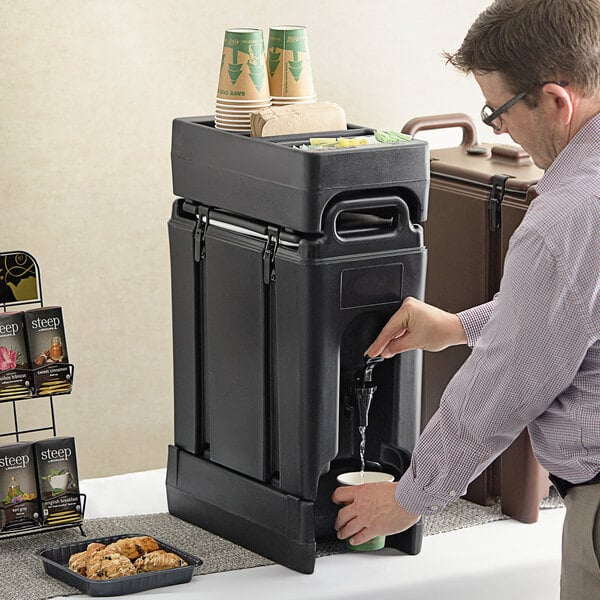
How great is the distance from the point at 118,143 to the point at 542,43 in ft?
5.32

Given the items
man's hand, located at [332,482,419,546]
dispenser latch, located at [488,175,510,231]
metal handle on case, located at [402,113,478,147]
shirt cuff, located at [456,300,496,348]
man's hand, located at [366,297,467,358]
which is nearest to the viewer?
man's hand, located at [332,482,419,546]

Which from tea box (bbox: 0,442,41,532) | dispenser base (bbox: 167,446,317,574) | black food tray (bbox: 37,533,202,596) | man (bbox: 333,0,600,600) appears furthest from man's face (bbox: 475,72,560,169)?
tea box (bbox: 0,442,41,532)

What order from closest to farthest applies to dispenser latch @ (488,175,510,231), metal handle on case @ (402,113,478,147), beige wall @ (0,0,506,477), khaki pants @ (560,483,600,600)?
khaki pants @ (560,483,600,600)
dispenser latch @ (488,175,510,231)
metal handle on case @ (402,113,478,147)
beige wall @ (0,0,506,477)

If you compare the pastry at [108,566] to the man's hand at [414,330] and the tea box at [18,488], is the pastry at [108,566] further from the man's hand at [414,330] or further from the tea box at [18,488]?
the man's hand at [414,330]

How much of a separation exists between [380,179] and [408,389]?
346 millimetres

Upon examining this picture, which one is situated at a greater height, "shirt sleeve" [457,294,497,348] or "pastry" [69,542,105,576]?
"shirt sleeve" [457,294,497,348]

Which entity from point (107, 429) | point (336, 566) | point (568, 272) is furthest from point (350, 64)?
point (568, 272)

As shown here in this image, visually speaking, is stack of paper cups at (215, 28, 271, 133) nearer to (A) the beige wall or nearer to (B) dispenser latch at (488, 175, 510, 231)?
(B) dispenser latch at (488, 175, 510, 231)

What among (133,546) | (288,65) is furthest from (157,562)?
(288,65)

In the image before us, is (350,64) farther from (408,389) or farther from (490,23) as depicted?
(490,23)

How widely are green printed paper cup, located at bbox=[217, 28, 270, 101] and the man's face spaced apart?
0.51 m

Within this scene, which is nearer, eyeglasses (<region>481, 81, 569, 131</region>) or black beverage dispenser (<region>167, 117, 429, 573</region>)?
eyeglasses (<region>481, 81, 569, 131</region>)

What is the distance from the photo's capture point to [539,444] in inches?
59.1

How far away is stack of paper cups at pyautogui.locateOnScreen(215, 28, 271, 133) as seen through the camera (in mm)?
1881
